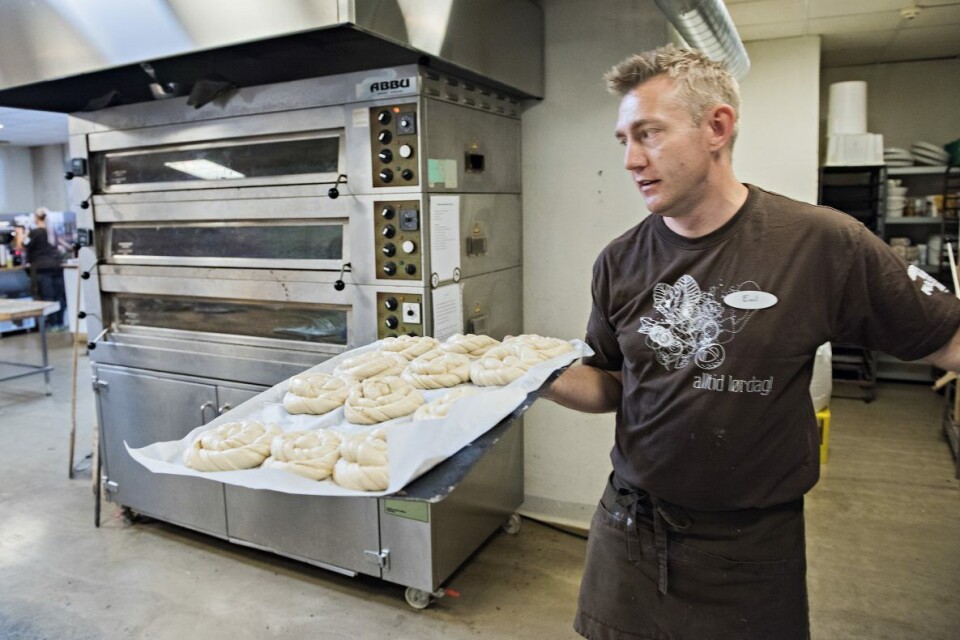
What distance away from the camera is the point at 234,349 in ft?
10.4

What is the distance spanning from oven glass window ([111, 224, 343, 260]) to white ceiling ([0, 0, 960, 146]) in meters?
2.63

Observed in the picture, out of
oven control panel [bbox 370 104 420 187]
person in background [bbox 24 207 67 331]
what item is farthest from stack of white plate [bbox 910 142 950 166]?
person in background [bbox 24 207 67 331]

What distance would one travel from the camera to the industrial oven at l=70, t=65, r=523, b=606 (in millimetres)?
2703

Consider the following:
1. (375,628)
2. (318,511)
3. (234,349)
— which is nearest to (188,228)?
(234,349)

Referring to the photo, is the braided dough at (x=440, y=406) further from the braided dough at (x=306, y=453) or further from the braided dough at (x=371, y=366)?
the braided dough at (x=371, y=366)

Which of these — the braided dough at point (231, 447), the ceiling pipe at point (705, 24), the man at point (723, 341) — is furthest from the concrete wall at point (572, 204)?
the braided dough at point (231, 447)

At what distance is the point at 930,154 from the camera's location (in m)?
5.98

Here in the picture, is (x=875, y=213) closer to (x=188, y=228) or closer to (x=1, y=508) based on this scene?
(x=188, y=228)

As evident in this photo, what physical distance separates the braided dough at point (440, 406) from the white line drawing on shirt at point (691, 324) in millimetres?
471

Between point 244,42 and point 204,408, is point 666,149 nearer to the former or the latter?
point 244,42

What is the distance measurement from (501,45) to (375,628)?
2.46 m

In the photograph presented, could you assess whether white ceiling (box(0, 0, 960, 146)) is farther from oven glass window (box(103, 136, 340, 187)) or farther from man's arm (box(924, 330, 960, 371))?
man's arm (box(924, 330, 960, 371))

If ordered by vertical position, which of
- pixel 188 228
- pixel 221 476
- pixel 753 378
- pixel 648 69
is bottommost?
pixel 221 476

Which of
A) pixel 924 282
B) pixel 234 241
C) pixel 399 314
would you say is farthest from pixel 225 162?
pixel 924 282
